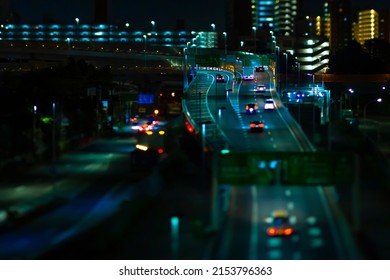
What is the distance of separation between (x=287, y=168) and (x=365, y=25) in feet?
285

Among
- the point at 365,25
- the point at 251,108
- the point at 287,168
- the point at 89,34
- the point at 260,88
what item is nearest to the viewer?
the point at 287,168

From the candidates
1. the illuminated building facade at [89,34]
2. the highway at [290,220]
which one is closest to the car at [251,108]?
the highway at [290,220]

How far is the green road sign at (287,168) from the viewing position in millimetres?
8938

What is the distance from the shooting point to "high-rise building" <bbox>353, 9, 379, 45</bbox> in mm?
91869

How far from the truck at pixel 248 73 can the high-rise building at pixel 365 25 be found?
54516 mm

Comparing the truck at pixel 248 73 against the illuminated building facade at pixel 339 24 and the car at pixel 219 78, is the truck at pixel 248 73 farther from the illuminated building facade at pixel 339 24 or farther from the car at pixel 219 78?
the illuminated building facade at pixel 339 24

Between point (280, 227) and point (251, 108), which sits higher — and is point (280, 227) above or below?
below

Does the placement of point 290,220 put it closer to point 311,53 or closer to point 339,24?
point 311,53

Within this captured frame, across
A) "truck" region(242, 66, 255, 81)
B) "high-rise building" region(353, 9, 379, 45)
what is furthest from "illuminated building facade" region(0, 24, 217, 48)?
"high-rise building" region(353, 9, 379, 45)

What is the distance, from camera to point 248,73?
39.8 meters

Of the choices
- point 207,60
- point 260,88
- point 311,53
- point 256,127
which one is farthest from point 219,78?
point 311,53

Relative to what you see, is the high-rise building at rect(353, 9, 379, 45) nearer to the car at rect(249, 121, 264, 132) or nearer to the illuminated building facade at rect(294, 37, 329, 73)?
the illuminated building facade at rect(294, 37, 329, 73)

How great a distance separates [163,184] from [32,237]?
3.27 meters

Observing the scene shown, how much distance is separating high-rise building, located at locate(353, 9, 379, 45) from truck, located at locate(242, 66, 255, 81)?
179 ft
